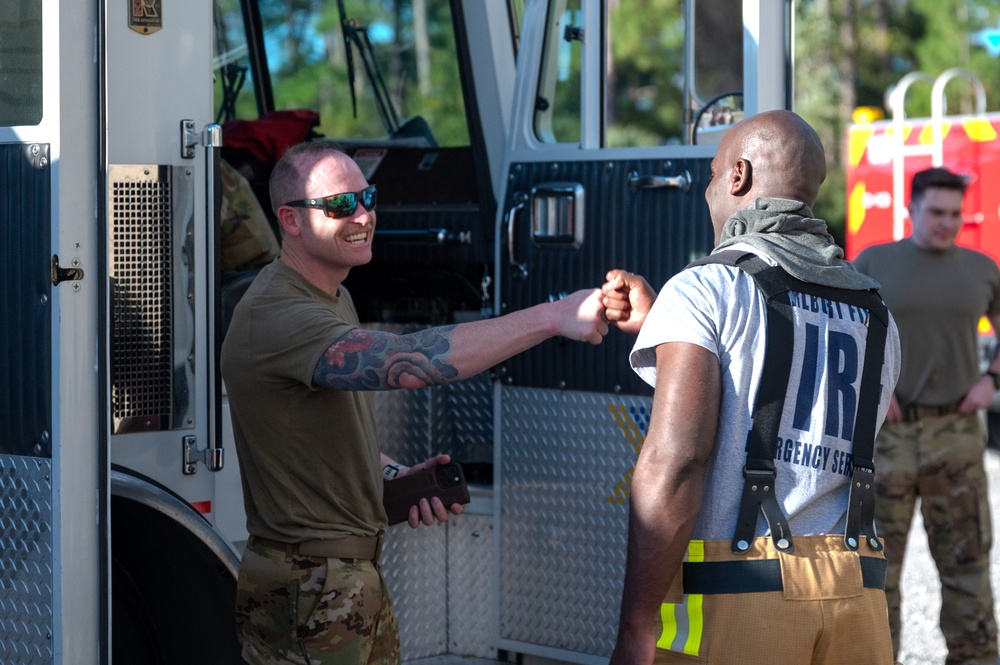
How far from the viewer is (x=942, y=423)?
4.87 m

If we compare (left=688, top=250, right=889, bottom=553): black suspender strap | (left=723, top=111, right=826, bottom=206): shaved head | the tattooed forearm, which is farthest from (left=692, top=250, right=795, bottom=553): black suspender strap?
the tattooed forearm

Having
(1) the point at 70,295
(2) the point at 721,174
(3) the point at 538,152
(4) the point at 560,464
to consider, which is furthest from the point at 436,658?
(2) the point at 721,174

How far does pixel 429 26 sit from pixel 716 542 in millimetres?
3144

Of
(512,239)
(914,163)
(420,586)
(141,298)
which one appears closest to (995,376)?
(512,239)

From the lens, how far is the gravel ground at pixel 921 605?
5.39 metres

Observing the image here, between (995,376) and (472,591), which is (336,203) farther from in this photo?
(995,376)

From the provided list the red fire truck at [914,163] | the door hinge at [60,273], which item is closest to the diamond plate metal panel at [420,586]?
the door hinge at [60,273]

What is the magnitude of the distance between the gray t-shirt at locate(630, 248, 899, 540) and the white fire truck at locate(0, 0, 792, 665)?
1.23 meters

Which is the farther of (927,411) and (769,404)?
(927,411)

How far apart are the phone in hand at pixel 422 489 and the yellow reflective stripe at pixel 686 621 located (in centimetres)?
109

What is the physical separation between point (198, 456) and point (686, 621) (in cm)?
141

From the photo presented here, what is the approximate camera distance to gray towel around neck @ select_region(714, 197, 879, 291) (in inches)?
93.5

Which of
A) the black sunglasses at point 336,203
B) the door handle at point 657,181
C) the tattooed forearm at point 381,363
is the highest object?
the door handle at point 657,181

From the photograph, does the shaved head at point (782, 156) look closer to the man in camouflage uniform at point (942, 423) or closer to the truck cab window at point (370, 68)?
the truck cab window at point (370, 68)
